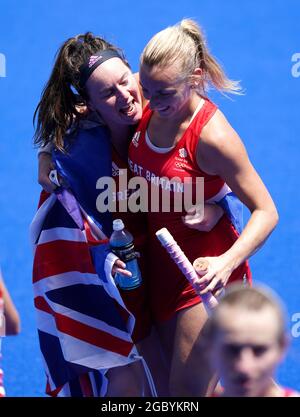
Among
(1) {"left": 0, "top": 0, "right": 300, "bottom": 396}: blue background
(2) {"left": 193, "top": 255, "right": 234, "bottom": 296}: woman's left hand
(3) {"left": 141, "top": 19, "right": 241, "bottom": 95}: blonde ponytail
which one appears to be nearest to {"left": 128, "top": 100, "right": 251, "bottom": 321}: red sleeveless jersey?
(3) {"left": 141, "top": 19, "right": 241, "bottom": 95}: blonde ponytail

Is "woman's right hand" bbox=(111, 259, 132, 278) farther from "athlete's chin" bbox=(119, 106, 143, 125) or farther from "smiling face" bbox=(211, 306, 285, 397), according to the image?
"smiling face" bbox=(211, 306, 285, 397)

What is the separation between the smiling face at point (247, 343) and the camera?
192 centimetres

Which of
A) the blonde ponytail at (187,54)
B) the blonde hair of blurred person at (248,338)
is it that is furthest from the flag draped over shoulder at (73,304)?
the blonde hair of blurred person at (248,338)

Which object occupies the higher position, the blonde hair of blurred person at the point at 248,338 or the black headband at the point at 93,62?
the black headband at the point at 93,62

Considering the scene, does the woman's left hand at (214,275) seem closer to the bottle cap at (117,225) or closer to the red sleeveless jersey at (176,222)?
the red sleeveless jersey at (176,222)

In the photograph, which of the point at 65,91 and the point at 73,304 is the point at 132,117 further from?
the point at 73,304

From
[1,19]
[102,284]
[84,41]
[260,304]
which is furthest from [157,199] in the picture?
[1,19]

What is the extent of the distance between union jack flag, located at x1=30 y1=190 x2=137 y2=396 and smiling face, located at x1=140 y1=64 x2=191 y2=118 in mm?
570

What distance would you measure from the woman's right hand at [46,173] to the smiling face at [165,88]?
0.50 meters

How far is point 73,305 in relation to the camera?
11.4ft

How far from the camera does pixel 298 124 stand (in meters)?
6.59

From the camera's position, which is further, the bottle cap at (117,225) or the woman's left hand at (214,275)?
the bottle cap at (117,225)

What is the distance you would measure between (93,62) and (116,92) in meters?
0.15

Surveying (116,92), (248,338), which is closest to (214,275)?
(116,92)
